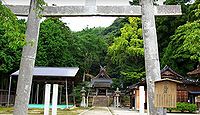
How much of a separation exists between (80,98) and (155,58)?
30.4 metres

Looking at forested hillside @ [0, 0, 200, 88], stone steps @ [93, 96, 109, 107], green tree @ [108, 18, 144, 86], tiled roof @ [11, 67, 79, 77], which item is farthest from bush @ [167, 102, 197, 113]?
stone steps @ [93, 96, 109, 107]

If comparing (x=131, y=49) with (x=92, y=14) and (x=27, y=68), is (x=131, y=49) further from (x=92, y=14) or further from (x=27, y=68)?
(x=27, y=68)

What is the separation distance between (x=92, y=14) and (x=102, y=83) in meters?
41.7

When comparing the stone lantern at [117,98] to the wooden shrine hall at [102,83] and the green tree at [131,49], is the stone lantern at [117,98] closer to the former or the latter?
the green tree at [131,49]

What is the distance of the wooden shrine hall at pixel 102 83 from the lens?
46.8 m

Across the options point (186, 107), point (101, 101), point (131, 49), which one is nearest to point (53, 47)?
point (131, 49)

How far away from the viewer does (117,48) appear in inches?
1351

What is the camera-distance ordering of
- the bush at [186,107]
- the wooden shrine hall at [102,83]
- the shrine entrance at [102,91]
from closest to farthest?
the bush at [186,107] < the wooden shrine hall at [102,83] < the shrine entrance at [102,91]

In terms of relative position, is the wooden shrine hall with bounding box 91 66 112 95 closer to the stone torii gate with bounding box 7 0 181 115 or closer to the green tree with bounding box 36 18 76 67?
the green tree with bounding box 36 18 76 67

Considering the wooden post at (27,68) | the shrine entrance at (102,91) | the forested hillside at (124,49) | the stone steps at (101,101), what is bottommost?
the stone steps at (101,101)

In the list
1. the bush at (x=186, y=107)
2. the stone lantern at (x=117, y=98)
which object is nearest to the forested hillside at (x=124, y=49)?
the stone lantern at (x=117, y=98)

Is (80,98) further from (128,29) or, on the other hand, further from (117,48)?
(128,29)

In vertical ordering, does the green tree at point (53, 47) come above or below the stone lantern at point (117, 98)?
above

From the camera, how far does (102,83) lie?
47250 mm
